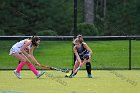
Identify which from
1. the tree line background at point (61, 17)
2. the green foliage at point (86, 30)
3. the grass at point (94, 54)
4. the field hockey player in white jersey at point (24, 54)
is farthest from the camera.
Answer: the tree line background at point (61, 17)

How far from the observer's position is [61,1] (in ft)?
119

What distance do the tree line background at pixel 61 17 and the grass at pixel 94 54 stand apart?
133 inches

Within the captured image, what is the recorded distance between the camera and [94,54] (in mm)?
26438

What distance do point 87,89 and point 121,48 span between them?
12.1 metres

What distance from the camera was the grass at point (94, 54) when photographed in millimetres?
25031

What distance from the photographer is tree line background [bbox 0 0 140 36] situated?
32.6 meters

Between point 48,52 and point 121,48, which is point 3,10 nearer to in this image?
point 48,52

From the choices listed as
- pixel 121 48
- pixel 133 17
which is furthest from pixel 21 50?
pixel 133 17

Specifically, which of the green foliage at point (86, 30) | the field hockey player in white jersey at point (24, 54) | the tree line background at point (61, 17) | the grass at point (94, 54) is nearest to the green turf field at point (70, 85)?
the field hockey player in white jersey at point (24, 54)

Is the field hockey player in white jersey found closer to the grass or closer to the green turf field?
the green turf field

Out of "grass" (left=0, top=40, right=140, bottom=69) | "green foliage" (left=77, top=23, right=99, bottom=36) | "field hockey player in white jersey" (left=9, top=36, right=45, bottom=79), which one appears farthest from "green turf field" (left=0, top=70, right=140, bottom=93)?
"green foliage" (left=77, top=23, right=99, bottom=36)

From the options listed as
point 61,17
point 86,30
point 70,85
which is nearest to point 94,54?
point 86,30

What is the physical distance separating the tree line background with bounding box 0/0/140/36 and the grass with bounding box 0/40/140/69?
338 cm

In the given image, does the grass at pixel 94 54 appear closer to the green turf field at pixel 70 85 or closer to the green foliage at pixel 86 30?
the green foliage at pixel 86 30
